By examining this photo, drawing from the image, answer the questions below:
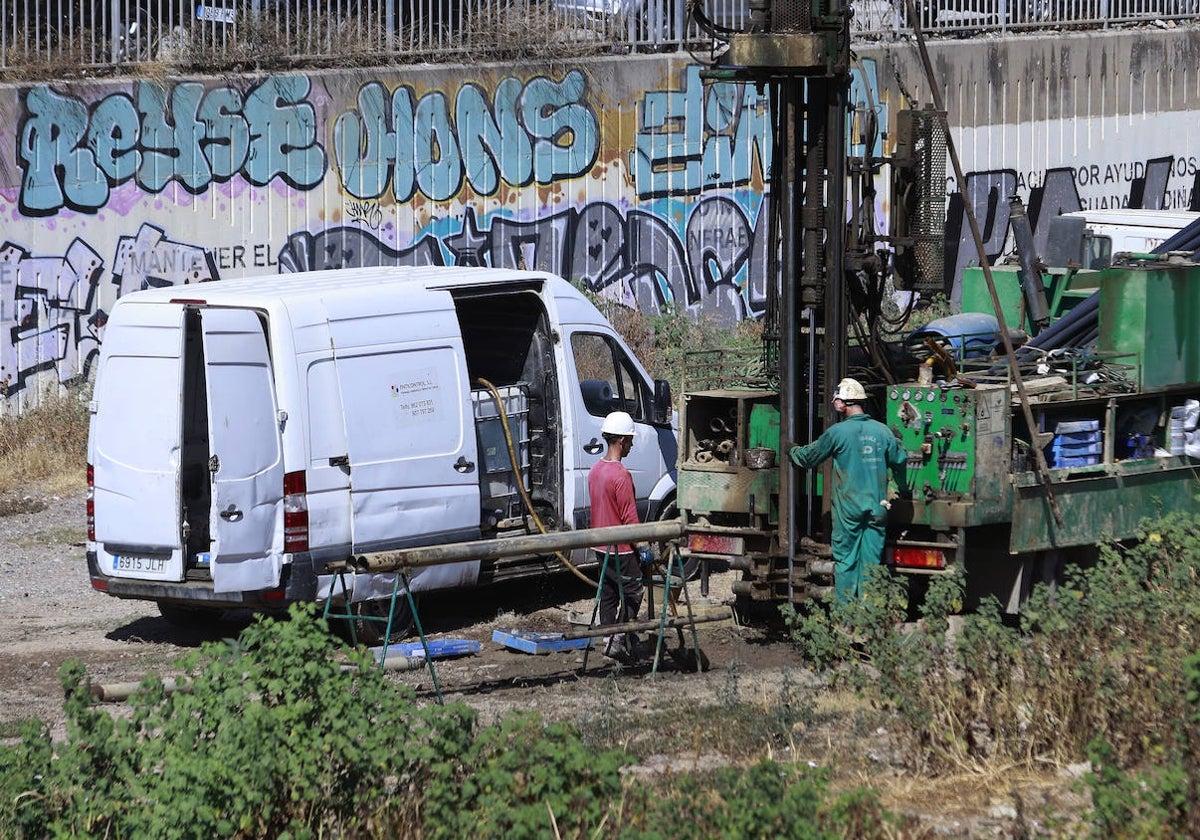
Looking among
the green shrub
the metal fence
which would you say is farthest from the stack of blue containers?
the metal fence

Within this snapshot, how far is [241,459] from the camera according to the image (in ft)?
34.3

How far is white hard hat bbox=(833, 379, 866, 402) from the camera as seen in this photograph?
993cm

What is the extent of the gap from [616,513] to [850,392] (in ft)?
5.41

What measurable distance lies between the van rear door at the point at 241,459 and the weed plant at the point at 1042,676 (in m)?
3.97

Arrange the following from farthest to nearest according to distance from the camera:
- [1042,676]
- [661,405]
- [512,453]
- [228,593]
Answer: [661,405] < [512,453] < [228,593] < [1042,676]

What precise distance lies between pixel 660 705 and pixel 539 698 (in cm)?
82

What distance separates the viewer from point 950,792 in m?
6.94

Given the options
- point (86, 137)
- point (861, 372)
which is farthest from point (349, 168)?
point (861, 372)

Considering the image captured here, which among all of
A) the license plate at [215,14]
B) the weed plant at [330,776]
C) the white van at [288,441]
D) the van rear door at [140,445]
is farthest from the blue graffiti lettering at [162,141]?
the weed plant at [330,776]

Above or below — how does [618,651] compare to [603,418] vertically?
below

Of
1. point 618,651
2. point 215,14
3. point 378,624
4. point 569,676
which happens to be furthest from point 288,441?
point 215,14

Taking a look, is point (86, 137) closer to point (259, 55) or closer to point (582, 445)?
point (259, 55)

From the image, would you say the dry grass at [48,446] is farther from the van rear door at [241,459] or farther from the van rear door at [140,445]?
the van rear door at [241,459]

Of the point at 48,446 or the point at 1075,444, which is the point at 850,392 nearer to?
the point at 1075,444
